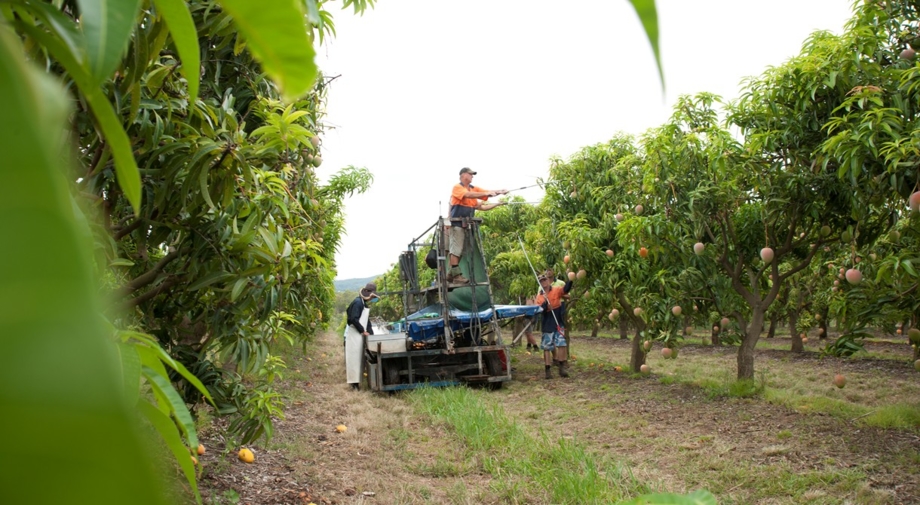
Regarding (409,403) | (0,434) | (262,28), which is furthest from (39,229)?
(409,403)

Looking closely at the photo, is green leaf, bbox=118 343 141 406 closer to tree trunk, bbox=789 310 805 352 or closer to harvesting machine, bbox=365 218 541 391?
harvesting machine, bbox=365 218 541 391

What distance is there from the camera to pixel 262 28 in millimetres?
245

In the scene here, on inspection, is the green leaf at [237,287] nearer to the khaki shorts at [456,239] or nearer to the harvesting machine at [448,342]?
the harvesting machine at [448,342]

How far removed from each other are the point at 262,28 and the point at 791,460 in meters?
5.83

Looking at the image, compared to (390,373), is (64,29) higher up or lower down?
higher up

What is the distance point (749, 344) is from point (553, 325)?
11.2ft

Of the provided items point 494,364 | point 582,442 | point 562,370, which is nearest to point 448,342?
point 494,364

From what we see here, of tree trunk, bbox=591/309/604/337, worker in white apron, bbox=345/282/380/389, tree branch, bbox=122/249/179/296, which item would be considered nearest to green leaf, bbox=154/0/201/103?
tree branch, bbox=122/249/179/296

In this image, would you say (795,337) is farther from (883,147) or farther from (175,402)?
(175,402)

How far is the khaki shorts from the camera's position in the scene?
9.73 metres

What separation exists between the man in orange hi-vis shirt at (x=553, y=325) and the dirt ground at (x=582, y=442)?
1431 mm

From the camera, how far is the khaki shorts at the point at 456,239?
9727mm

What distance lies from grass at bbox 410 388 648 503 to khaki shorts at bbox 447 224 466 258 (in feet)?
9.49

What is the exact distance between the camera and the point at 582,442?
6.25 meters
